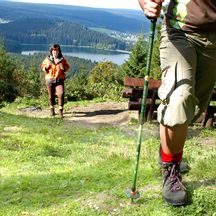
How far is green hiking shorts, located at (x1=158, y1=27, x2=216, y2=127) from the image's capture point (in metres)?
3.51

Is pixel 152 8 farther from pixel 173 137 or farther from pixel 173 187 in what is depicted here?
pixel 173 187

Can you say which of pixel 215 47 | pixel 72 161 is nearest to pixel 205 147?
pixel 72 161

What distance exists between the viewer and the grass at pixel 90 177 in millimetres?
4062

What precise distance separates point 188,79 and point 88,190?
183cm

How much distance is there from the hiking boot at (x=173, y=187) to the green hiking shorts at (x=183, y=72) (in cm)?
52

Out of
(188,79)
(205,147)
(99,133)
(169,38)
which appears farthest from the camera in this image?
(99,133)

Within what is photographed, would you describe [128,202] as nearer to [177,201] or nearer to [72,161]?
[177,201]

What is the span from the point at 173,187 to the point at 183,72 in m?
1.09

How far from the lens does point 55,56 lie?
49.8 feet

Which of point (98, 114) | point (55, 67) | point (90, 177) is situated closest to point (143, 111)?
point (90, 177)

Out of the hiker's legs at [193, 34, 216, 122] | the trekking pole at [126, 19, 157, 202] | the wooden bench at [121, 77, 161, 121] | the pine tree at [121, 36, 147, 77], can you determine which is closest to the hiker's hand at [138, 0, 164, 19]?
the trekking pole at [126, 19, 157, 202]

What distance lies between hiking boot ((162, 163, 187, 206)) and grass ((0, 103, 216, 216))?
3.1 inches

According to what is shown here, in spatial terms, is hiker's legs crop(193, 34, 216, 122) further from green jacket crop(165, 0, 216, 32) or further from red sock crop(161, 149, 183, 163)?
red sock crop(161, 149, 183, 163)

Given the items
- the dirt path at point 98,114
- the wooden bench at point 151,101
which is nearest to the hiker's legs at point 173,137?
the wooden bench at point 151,101
